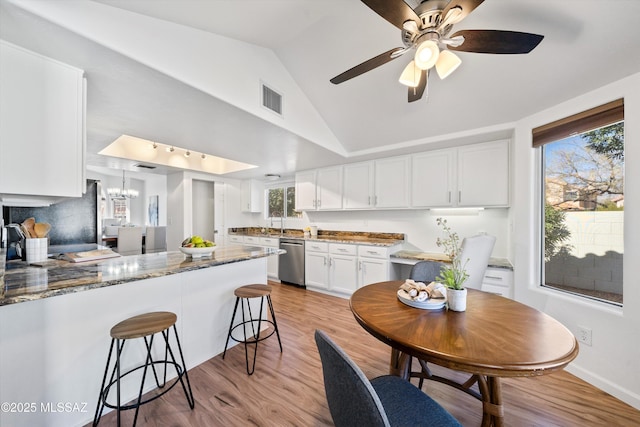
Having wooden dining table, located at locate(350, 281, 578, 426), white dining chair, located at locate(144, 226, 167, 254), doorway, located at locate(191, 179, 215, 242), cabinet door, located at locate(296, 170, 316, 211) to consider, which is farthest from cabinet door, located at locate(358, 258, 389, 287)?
white dining chair, located at locate(144, 226, 167, 254)

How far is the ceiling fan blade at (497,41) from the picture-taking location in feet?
4.01

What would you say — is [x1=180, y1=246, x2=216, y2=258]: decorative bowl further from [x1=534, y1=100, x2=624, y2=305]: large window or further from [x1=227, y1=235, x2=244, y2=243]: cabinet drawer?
[x1=534, y1=100, x2=624, y2=305]: large window

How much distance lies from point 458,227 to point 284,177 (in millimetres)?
3524

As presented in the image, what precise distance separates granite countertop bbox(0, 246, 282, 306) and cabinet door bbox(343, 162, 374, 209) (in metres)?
2.29

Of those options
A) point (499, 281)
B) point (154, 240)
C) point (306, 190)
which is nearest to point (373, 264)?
point (499, 281)

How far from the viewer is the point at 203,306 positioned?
211cm

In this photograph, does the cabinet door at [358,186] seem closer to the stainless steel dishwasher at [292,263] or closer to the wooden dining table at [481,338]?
the stainless steel dishwasher at [292,263]

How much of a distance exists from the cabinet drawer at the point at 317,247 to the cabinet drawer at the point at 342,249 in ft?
0.33

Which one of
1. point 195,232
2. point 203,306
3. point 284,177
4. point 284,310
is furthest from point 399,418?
point 195,232

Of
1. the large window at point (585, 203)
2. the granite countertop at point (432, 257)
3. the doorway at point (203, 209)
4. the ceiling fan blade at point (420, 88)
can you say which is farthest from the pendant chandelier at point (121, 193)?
the large window at point (585, 203)

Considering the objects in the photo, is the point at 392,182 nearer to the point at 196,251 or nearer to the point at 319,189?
the point at 319,189

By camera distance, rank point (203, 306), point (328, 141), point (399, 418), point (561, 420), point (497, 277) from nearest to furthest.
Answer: point (399, 418) → point (561, 420) → point (203, 306) → point (497, 277) → point (328, 141)

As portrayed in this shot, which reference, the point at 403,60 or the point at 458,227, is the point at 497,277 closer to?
the point at 458,227

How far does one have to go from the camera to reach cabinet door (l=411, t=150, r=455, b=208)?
3143mm
